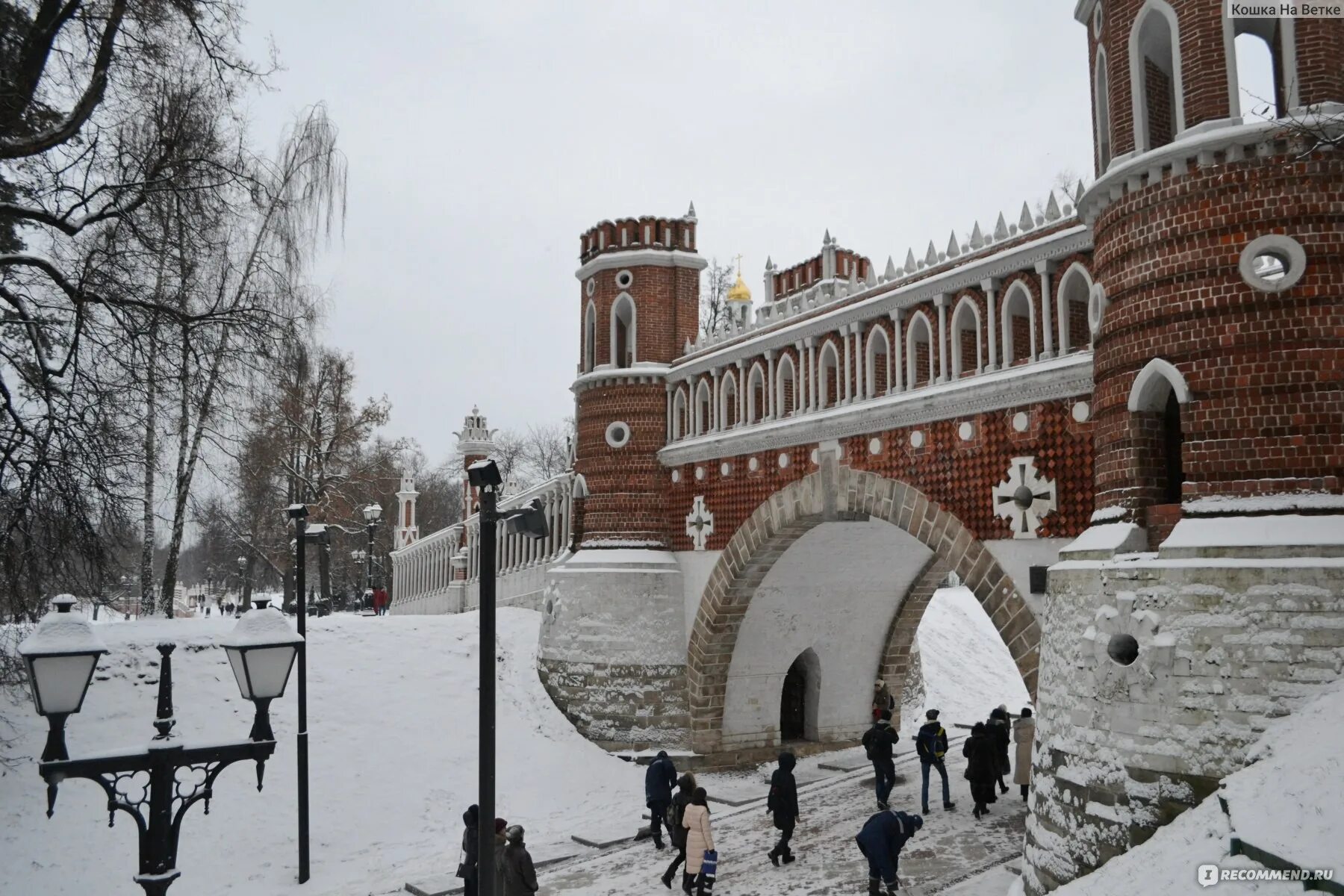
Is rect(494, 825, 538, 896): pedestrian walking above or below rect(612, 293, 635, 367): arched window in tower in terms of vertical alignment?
below

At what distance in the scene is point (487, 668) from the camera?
6035mm

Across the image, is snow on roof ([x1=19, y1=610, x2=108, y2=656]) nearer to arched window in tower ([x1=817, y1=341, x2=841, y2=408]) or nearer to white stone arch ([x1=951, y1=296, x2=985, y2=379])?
white stone arch ([x1=951, y1=296, x2=985, y2=379])

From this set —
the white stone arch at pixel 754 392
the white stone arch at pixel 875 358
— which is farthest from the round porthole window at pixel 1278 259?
the white stone arch at pixel 754 392

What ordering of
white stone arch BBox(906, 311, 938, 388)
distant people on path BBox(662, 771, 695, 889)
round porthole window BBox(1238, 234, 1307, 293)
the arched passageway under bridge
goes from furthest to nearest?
the arched passageway under bridge
white stone arch BBox(906, 311, 938, 388)
distant people on path BBox(662, 771, 695, 889)
round porthole window BBox(1238, 234, 1307, 293)

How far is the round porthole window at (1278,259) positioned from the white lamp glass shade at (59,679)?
26.4ft

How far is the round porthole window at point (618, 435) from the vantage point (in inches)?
736

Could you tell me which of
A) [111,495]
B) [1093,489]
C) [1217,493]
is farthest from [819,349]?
[111,495]

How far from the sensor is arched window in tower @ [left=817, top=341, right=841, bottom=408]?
14.9 metres

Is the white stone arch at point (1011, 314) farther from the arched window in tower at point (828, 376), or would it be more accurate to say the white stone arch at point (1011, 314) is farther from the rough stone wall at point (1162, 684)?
the rough stone wall at point (1162, 684)

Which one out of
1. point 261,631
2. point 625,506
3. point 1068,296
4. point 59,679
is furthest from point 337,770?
point 1068,296

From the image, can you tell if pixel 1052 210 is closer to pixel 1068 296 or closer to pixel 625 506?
pixel 1068 296

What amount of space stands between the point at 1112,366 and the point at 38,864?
11997 mm

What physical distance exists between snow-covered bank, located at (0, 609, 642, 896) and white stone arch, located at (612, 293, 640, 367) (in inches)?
227

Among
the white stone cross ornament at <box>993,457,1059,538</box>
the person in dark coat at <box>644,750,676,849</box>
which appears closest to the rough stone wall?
the white stone cross ornament at <box>993,457,1059,538</box>
